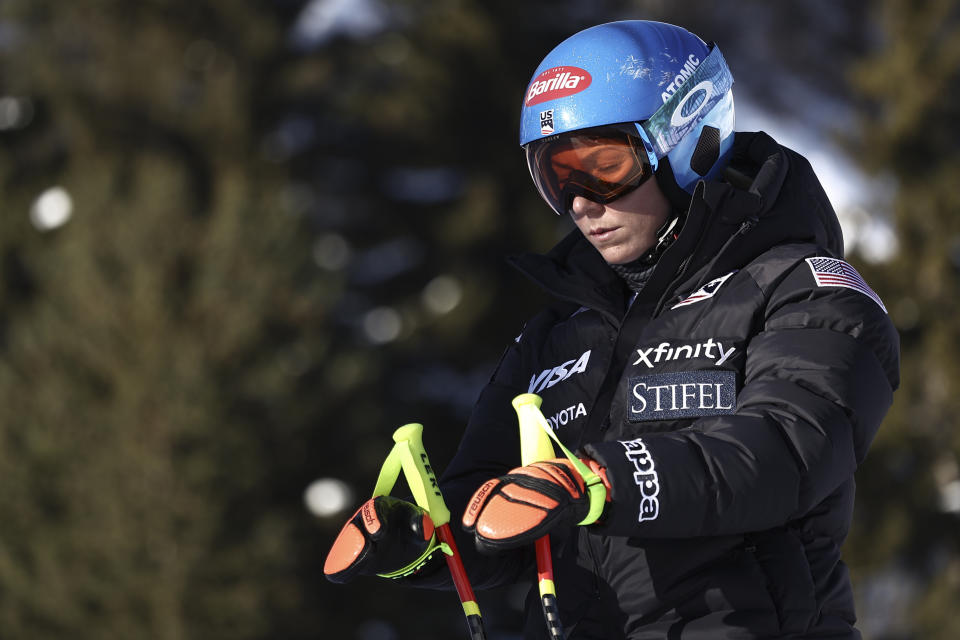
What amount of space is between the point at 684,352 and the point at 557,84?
28.8 inches

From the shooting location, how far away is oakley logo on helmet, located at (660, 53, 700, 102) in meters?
2.92

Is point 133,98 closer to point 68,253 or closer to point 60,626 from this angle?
point 68,253

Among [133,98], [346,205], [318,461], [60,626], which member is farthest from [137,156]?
[60,626]

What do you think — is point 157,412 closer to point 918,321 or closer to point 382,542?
point 918,321

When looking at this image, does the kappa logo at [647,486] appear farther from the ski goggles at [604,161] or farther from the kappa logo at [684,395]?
the ski goggles at [604,161]

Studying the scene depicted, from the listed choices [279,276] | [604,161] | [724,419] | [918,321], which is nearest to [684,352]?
[724,419]

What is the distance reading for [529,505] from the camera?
7.06 feet

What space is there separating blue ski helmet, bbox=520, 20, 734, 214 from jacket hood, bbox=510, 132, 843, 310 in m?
0.17

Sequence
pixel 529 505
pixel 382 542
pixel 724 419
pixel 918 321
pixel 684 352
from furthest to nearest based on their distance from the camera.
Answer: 1. pixel 918 321
2. pixel 684 352
3. pixel 382 542
4. pixel 724 419
5. pixel 529 505

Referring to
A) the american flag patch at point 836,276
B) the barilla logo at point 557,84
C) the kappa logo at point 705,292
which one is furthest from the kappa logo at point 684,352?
the barilla logo at point 557,84

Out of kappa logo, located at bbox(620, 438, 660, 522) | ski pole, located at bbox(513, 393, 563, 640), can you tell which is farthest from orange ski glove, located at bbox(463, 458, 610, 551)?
ski pole, located at bbox(513, 393, 563, 640)

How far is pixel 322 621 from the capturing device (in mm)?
17953

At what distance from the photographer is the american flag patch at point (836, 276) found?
2.60 m

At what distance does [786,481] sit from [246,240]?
16857mm
